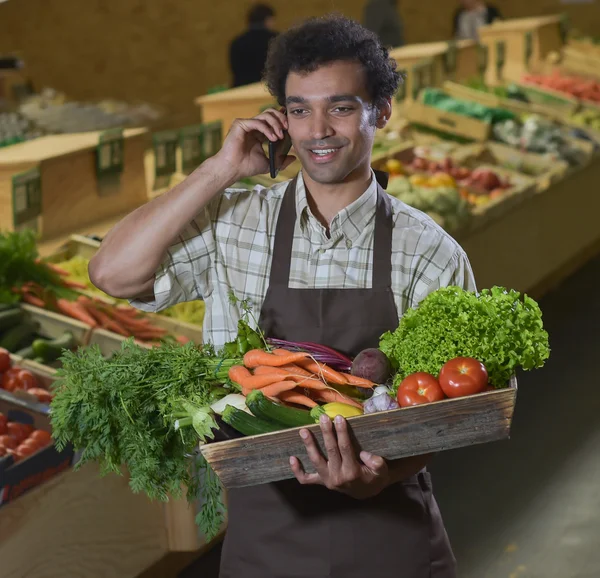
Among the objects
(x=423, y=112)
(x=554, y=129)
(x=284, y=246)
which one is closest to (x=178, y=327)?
(x=284, y=246)

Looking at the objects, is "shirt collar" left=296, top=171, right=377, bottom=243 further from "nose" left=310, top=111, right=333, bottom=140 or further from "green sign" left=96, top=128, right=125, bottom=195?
"green sign" left=96, top=128, right=125, bottom=195

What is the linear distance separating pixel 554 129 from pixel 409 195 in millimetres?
2339

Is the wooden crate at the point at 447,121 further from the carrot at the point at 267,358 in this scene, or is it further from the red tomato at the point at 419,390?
the red tomato at the point at 419,390

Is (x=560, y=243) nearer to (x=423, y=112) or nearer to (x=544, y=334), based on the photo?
(x=423, y=112)

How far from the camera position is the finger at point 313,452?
1663 millimetres

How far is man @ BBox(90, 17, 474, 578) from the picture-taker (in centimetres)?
190

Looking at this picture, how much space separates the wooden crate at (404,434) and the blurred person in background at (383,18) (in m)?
7.47

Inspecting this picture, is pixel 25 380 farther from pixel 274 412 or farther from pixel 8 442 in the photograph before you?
pixel 274 412

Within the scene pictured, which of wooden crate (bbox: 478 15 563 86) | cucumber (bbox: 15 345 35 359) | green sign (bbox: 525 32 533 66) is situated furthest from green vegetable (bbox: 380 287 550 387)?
green sign (bbox: 525 32 533 66)

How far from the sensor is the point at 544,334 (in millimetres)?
1898

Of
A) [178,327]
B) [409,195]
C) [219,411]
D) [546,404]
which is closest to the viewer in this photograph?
[219,411]

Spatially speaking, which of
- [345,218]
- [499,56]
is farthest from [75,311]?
[499,56]

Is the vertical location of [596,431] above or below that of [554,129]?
below

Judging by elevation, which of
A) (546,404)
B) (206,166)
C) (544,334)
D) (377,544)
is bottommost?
(546,404)
